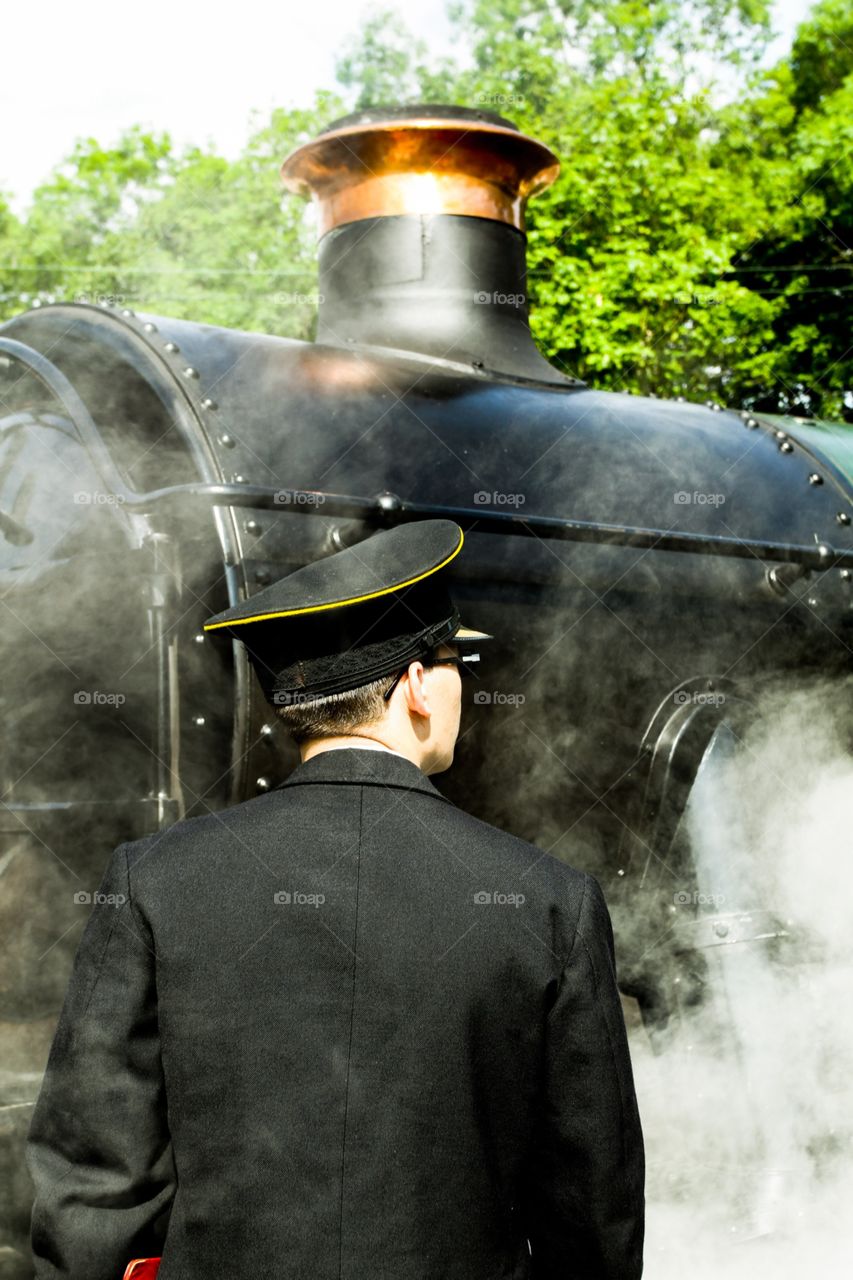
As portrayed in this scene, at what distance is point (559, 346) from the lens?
1224 cm

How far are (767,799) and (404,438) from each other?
1.37m

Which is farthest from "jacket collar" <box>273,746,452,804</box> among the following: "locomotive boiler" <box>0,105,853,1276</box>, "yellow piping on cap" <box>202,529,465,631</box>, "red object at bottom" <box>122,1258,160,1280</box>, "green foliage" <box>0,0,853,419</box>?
"green foliage" <box>0,0,853,419</box>

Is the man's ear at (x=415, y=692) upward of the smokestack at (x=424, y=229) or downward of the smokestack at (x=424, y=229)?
downward

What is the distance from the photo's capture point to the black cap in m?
1.58

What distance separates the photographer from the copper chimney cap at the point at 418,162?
4.02 metres

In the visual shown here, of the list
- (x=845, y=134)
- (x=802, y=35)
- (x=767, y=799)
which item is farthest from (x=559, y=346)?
(x=767, y=799)

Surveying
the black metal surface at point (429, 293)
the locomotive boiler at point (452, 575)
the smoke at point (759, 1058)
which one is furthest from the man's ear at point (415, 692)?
the black metal surface at point (429, 293)

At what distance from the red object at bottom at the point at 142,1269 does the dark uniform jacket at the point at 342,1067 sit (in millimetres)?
19

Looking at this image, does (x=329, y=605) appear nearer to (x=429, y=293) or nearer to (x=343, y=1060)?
(x=343, y=1060)

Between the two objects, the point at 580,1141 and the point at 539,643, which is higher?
the point at 539,643

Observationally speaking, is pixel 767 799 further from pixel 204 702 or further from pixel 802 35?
pixel 802 35

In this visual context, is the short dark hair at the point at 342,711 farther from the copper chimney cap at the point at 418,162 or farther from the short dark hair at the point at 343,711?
the copper chimney cap at the point at 418,162

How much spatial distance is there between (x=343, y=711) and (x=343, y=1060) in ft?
1.36

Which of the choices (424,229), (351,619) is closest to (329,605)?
(351,619)
